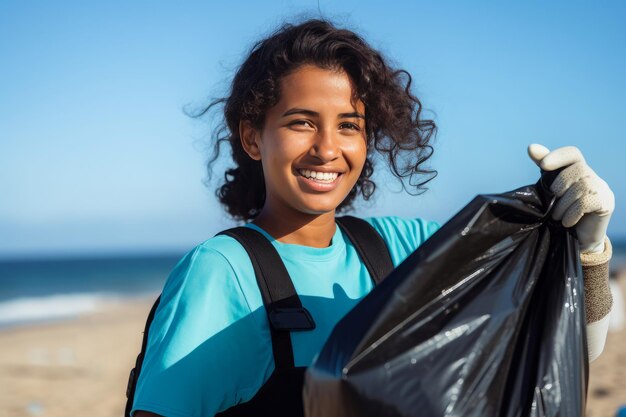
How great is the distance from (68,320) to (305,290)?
17928 mm

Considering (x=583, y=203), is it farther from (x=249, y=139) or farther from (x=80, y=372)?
(x=80, y=372)

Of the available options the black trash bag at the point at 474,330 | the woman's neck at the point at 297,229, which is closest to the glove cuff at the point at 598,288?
the black trash bag at the point at 474,330

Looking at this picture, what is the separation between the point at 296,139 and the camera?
205 centimetres

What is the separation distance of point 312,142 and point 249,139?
35 centimetres

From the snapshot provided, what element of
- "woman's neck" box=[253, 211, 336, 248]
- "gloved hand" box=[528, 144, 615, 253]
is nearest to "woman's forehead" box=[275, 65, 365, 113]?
"woman's neck" box=[253, 211, 336, 248]

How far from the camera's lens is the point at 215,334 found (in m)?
1.77

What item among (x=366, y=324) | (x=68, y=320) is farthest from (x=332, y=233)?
(x=68, y=320)

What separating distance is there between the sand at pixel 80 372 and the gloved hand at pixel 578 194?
491cm

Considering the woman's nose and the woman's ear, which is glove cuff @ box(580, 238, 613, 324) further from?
the woman's ear

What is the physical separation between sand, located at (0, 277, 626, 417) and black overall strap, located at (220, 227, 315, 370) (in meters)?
5.03

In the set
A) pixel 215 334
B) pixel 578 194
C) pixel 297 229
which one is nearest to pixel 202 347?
pixel 215 334

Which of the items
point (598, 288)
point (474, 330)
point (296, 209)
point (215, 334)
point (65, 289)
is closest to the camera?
point (474, 330)

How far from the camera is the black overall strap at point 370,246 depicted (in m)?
2.09

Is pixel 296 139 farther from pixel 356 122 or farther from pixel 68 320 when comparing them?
pixel 68 320
